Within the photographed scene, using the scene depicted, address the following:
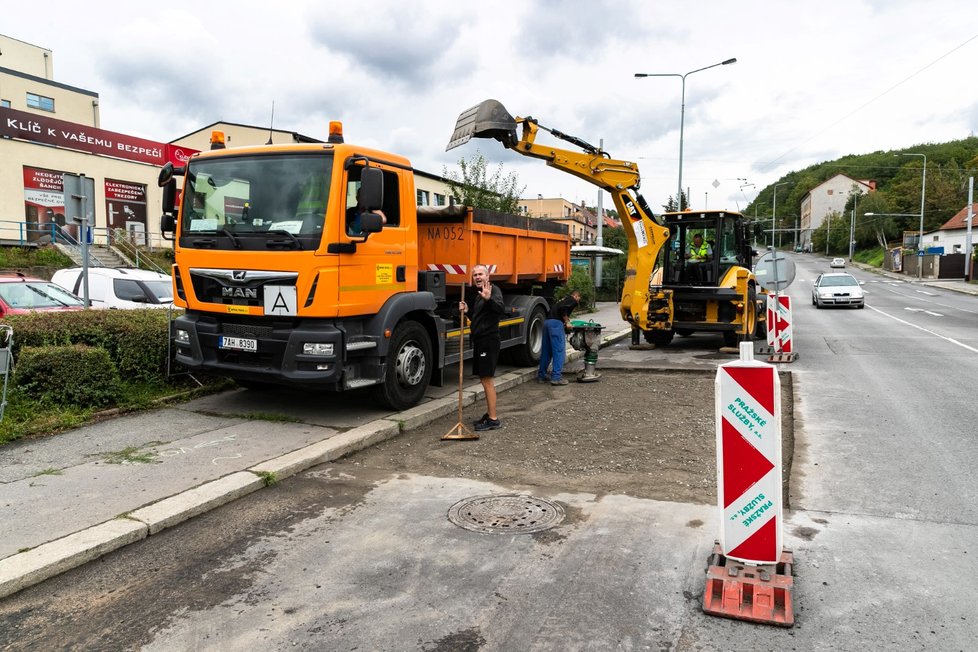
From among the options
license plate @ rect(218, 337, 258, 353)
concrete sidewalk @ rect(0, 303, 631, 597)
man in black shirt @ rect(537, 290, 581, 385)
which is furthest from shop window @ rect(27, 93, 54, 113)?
license plate @ rect(218, 337, 258, 353)

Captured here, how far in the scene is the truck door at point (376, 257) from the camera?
6.92m

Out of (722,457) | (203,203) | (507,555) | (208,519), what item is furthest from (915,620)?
(203,203)

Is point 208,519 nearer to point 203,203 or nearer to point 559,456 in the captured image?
point 559,456

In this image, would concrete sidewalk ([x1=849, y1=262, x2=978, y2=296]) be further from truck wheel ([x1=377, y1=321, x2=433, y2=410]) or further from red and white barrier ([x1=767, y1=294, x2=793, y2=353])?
truck wheel ([x1=377, y1=321, x2=433, y2=410])

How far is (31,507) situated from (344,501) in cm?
215

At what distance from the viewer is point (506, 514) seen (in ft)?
15.6

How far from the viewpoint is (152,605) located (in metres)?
3.56

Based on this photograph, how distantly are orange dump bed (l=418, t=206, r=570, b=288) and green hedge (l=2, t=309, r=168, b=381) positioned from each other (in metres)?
3.49

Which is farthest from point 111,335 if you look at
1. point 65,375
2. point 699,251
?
point 699,251

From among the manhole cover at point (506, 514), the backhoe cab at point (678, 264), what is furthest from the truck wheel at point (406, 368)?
the backhoe cab at point (678, 264)

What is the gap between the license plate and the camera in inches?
→ 274

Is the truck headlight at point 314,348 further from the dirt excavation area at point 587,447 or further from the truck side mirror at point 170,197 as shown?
the truck side mirror at point 170,197

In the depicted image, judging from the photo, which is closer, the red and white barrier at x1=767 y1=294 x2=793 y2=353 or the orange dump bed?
the orange dump bed

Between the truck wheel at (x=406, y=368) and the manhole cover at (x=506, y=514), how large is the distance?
2693 millimetres
